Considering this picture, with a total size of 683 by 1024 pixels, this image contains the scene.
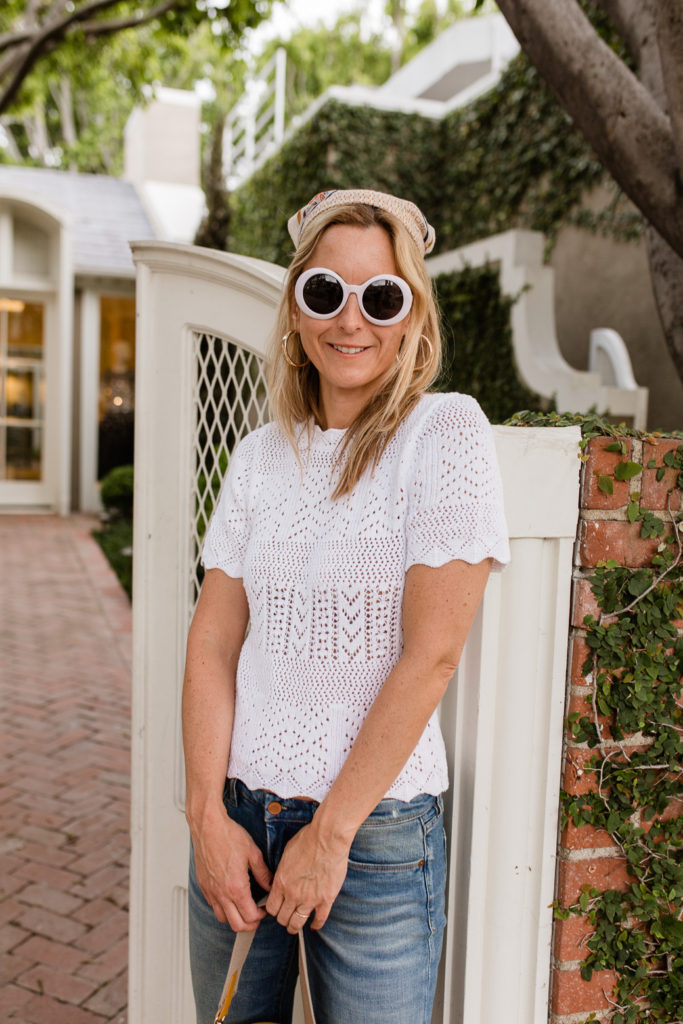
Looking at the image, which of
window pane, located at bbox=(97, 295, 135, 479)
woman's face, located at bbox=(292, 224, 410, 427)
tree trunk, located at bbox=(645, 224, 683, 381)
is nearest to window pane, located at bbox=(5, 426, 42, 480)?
window pane, located at bbox=(97, 295, 135, 479)

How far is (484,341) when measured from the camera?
6.45 metres

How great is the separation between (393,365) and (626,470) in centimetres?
53

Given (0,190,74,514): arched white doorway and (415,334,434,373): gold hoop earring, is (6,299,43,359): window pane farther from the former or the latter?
(415,334,434,373): gold hoop earring

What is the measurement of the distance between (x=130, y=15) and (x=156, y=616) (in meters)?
9.85

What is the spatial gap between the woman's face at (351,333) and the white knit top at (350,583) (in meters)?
0.11

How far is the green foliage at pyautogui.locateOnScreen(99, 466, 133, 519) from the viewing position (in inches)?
453

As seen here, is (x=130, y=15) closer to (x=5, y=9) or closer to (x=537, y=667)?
(x=5, y=9)

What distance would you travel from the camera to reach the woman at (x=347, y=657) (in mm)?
1251

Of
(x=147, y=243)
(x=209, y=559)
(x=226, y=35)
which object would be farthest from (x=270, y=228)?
(x=209, y=559)

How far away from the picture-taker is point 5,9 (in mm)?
9562

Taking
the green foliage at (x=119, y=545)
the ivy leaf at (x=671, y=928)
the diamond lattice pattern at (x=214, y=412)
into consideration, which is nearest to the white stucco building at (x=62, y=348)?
the green foliage at (x=119, y=545)

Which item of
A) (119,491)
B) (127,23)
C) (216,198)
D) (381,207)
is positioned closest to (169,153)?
(216,198)

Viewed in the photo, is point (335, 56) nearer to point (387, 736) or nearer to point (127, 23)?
point (127, 23)

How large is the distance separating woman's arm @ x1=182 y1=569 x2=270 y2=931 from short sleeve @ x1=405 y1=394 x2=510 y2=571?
1.36ft
